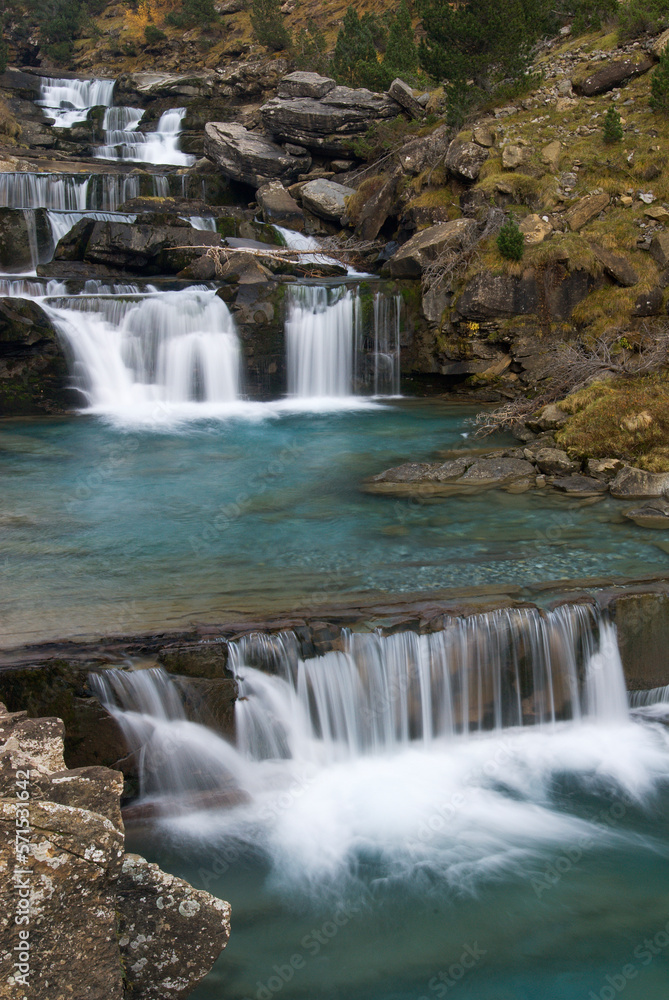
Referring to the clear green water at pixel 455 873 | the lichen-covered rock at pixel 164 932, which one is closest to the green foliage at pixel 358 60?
the clear green water at pixel 455 873

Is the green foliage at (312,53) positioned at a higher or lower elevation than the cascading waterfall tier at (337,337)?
higher

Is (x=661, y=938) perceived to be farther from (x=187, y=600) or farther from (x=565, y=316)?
(x=565, y=316)

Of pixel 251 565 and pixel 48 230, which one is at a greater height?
pixel 48 230

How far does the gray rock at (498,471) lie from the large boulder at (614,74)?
11.9m

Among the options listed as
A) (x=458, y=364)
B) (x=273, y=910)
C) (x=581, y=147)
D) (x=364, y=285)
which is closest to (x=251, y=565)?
(x=273, y=910)

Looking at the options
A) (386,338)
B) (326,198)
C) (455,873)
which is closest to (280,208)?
(326,198)

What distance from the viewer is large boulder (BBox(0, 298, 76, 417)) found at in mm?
15008

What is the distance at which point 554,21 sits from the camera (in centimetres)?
1978

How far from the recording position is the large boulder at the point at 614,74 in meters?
17.2

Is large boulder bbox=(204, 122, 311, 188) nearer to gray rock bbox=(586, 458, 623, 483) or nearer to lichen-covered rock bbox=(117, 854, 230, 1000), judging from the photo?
gray rock bbox=(586, 458, 623, 483)

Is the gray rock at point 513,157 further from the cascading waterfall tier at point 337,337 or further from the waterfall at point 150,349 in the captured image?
the waterfall at point 150,349

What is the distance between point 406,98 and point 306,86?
5141 millimetres

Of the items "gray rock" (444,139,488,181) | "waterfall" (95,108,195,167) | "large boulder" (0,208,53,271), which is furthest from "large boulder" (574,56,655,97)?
"waterfall" (95,108,195,167)

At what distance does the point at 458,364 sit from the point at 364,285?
2.86 m
